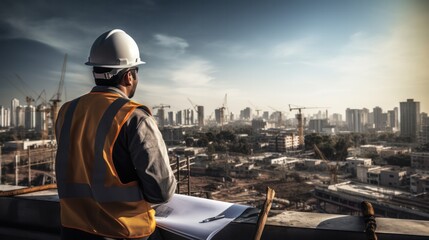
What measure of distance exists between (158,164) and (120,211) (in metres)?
0.10

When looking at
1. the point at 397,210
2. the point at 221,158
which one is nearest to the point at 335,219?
the point at 397,210

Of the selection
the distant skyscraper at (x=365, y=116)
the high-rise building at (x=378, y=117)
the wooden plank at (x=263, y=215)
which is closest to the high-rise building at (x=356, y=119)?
the distant skyscraper at (x=365, y=116)

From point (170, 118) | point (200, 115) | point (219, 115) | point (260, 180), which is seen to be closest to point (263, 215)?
point (260, 180)

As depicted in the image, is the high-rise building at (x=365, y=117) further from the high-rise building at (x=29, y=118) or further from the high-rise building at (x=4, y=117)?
the high-rise building at (x=4, y=117)

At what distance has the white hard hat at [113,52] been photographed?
58 centimetres

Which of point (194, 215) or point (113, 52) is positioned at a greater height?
point (113, 52)

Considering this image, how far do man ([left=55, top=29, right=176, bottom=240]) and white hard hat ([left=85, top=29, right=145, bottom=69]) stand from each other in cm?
5

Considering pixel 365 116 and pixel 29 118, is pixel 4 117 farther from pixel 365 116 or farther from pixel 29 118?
pixel 365 116

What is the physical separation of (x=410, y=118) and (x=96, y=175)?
32.1 m

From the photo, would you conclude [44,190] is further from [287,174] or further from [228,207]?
[287,174]

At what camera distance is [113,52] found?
23.2 inches

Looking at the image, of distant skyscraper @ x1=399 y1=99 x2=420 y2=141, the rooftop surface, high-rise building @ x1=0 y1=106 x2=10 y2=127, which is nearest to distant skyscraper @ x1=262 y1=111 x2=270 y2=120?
distant skyscraper @ x1=399 y1=99 x2=420 y2=141

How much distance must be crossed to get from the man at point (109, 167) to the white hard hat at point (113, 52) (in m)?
0.05

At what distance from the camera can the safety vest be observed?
1.63ft
